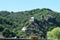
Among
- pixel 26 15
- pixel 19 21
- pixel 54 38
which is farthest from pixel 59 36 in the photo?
pixel 26 15

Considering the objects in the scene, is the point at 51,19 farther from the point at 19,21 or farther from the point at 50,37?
the point at 50,37

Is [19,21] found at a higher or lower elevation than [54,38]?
lower

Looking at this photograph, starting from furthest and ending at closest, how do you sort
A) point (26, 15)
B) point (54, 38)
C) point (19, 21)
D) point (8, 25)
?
1. point (26, 15)
2. point (19, 21)
3. point (8, 25)
4. point (54, 38)

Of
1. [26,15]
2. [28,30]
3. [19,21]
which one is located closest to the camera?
[28,30]

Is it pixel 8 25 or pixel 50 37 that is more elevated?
pixel 50 37

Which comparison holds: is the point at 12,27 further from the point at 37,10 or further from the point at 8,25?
the point at 37,10

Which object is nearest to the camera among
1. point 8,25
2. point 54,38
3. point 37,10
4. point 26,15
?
point 54,38

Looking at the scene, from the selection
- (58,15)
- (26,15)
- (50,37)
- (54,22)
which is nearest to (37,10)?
(26,15)

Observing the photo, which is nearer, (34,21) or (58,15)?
(34,21)

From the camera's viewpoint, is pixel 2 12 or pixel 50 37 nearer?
pixel 50 37
